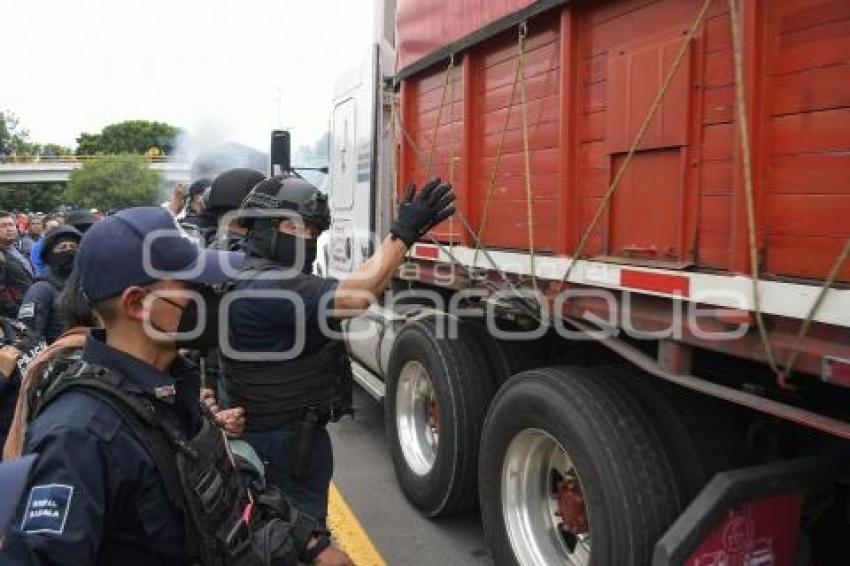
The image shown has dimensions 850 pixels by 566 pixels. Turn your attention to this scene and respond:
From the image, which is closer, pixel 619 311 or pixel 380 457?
pixel 619 311

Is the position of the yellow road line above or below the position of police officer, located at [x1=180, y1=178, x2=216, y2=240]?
below

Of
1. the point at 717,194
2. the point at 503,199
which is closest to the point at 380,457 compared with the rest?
the point at 503,199

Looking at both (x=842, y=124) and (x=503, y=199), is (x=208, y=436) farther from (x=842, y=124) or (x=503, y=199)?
(x=503, y=199)

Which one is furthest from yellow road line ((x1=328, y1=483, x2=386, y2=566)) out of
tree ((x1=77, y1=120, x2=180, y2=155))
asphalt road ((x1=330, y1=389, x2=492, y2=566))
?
tree ((x1=77, y1=120, x2=180, y2=155))

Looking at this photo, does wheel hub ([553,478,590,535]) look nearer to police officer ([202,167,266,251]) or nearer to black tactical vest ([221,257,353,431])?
black tactical vest ([221,257,353,431])

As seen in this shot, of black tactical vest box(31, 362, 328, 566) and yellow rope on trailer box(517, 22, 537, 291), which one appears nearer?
black tactical vest box(31, 362, 328, 566)

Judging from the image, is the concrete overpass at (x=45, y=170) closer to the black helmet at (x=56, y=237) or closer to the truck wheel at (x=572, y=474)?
the black helmet at (x=56, y=237)

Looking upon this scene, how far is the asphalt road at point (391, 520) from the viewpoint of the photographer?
3.96 meters

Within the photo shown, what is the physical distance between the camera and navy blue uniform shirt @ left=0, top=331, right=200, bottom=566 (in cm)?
132

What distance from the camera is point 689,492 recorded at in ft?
8.47

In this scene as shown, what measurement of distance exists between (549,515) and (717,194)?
1.62 m

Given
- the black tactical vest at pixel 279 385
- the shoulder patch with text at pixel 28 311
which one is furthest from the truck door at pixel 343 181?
the black tactical vest at pixel 279 385

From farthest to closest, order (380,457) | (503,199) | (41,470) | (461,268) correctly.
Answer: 1. (380,457)
2. (461,268)
3. (503,199)
4. (41,470)

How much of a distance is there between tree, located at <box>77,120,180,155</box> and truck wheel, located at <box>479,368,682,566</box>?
336ft
